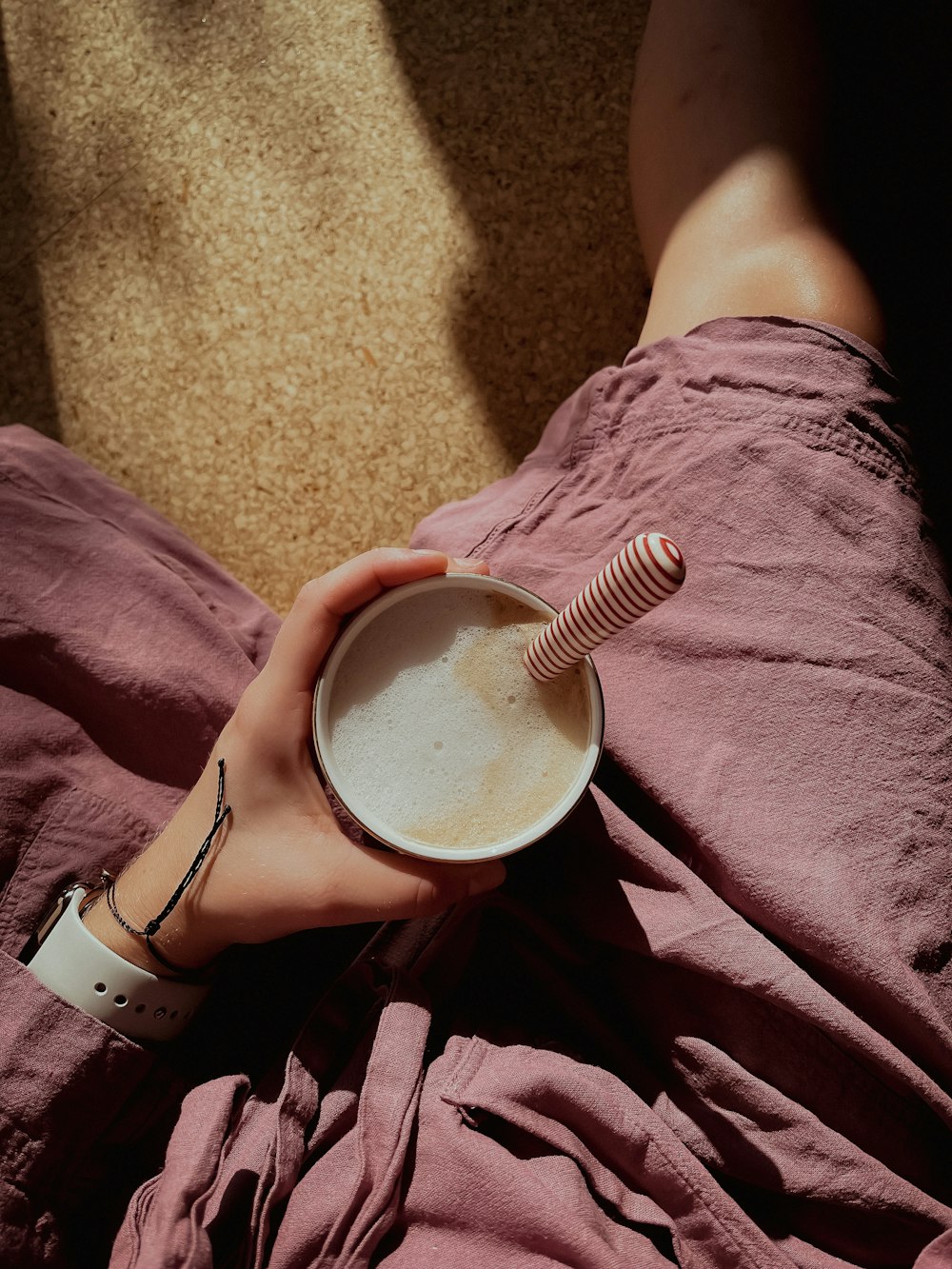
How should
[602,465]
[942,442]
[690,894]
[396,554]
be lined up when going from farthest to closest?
1. [942,442]
2. [602,465]
3. [690,894]
4. [396,554]

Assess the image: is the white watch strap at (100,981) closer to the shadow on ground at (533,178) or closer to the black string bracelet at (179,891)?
the black string bracelet at (179,891)

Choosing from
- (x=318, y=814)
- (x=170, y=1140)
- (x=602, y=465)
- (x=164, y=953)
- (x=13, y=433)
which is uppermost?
(x=13, y=433)

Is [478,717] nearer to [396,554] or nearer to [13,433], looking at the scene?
[396,554]

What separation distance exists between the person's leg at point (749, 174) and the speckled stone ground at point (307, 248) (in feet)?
0.78

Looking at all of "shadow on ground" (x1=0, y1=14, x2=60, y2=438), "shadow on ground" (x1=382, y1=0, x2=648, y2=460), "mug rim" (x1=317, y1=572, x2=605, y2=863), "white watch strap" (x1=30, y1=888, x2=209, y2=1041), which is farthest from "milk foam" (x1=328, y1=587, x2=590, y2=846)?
"shadow on ground" (x1=0, y1=14, x2=60, y2=438)

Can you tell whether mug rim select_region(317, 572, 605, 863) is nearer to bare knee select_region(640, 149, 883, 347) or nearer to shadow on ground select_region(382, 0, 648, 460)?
bare knee select_region(640, 149, 883, 347)

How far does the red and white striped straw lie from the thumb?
6.6 inches

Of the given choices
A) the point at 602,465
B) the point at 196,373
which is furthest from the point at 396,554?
the point at 196,373

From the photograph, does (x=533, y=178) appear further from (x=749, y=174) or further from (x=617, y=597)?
(x=617, y=597)

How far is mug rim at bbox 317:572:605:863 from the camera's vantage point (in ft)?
1.94

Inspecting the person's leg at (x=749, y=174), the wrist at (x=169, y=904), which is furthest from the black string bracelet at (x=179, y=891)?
the person's leg at (x=749, y=174)

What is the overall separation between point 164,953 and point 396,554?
0.39 meters

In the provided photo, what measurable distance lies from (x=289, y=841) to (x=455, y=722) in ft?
0.52

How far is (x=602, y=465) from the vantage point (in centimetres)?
84
